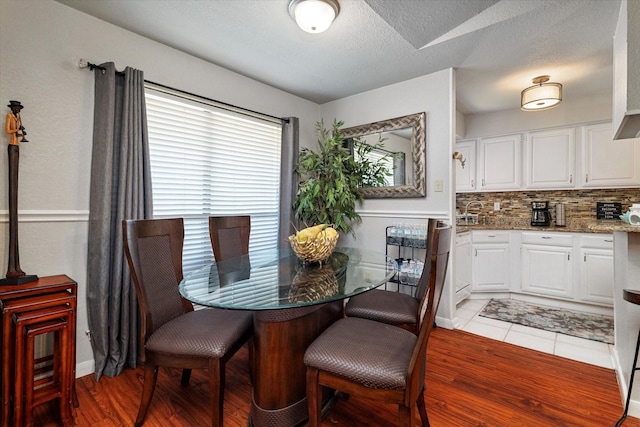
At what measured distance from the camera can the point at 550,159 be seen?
11.8 ft

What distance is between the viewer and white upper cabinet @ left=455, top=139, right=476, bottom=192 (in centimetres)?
414

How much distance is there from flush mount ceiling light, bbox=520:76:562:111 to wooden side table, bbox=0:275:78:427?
13.1ft

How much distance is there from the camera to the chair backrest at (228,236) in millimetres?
2193

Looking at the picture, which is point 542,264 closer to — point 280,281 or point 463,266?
point 463,266

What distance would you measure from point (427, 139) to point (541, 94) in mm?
1157

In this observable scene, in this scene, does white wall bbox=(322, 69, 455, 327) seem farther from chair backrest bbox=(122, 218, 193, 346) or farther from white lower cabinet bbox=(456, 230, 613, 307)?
chair backrest bbox=(122, 218, 193, 346)

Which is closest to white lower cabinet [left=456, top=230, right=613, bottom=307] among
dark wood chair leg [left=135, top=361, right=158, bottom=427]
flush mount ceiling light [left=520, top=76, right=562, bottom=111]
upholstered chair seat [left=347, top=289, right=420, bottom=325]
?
flush mount ceiling light [left=520, top=76, right=562, bottom=111]

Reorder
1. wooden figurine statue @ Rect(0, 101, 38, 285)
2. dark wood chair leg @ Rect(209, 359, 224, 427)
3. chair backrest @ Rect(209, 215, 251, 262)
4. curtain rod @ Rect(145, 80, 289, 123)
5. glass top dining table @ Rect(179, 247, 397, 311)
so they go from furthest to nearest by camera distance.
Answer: curtain rod @ Rect(145, 80, 289, 123)
chair backrest @ Rect(209, 215, 251, 262)
wooden figurine statue @ Rect(0, 101, 38, 285)
dark wood chair leg @ Rect(209, 359, 224, 427)
glass top dining table @ Rect(179, 247, 397, 311)

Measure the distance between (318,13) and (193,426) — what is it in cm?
245

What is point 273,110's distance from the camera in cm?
321

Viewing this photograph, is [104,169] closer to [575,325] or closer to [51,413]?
[51,413]

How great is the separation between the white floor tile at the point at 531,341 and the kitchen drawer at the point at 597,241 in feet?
4.41

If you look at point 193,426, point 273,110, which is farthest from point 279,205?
point 193,426

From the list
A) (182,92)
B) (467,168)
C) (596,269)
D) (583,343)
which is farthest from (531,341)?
(182,92)
